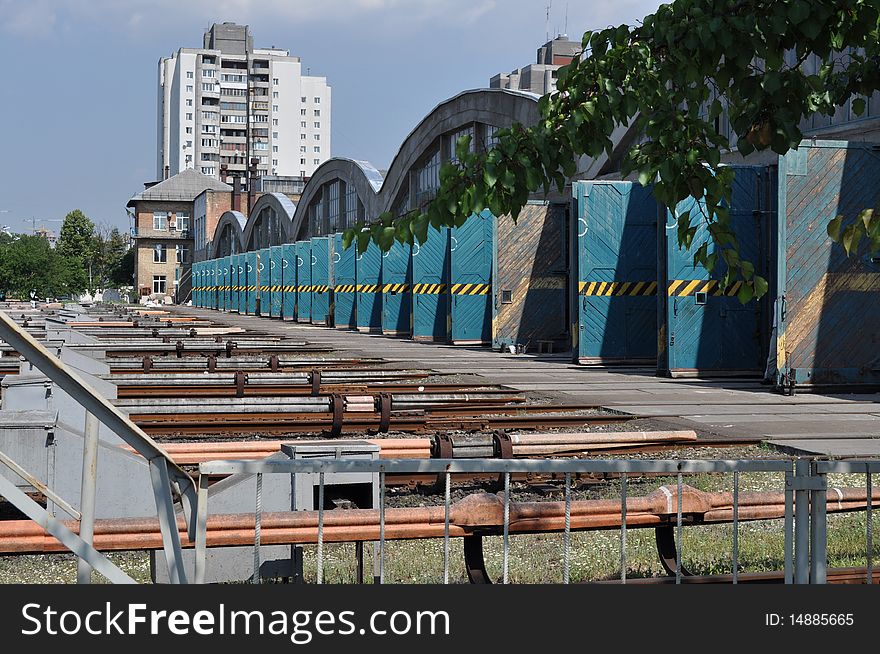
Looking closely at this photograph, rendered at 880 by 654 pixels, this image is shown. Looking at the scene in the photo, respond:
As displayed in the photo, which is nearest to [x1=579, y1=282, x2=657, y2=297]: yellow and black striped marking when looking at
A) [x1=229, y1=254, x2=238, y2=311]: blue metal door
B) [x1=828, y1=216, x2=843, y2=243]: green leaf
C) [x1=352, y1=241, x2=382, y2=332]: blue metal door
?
[x1=352, y1=241, x2=382, y2=332]: blue metal door

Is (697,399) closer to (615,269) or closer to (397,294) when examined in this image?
(615,269)

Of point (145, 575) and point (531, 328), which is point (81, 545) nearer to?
point (145, 575)

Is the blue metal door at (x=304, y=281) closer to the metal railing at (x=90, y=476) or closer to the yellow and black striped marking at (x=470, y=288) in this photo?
the yellow and black striped marking at (x=470, y=288)

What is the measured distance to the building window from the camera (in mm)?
110875

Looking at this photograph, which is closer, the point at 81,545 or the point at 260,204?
the point at 81,545

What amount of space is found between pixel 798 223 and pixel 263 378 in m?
8.56

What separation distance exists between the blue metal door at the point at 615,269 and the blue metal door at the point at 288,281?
28186 millimetres

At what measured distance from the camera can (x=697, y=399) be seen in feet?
52.7

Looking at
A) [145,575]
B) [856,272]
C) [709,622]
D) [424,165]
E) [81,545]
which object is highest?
[424,165]

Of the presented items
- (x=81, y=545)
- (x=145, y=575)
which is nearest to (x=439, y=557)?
(x=145, y=575)

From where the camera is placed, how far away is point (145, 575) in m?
6.34

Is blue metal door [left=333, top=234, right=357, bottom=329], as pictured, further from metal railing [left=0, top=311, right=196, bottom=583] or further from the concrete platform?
metal railing [left=0, top=311, right=196, bottom=583]

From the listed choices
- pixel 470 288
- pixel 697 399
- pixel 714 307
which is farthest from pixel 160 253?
pixel 697 399

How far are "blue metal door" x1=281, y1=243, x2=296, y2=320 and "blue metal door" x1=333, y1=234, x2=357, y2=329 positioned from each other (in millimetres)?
7885
